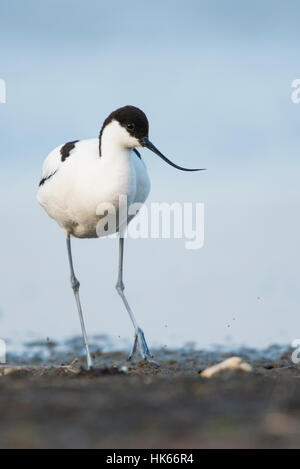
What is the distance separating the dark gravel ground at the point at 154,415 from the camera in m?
3.13

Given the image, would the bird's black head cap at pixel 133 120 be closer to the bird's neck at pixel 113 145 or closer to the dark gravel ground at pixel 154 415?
the bird's neck at pixel 113 145

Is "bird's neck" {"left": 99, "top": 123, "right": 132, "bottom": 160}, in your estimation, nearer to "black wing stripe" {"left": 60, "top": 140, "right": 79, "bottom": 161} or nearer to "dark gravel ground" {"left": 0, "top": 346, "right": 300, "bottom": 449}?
"black wing stripe" {"left": 60, "top": 140, "right": 79, "bottom": 161}

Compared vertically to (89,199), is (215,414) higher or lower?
lower

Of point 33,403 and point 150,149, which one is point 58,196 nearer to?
point 150,149

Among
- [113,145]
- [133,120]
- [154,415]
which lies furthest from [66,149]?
[154,415]

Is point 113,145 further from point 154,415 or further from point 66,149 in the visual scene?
point 154,415

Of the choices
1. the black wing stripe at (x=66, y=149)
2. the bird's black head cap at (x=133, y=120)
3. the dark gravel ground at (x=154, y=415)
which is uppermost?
the bird's black head cap at (x=133, y=120)

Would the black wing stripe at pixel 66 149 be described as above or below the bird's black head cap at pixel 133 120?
below

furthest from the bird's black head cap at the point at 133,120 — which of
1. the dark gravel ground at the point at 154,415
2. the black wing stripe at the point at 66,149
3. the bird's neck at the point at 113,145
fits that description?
the dark gravel ground at the point at 154,415

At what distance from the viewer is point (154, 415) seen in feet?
11.5

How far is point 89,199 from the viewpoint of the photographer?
7812 millimetres
